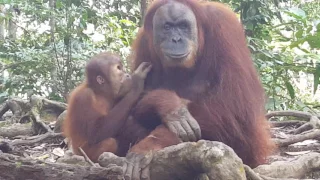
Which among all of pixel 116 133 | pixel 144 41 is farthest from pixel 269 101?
pixel 116 133

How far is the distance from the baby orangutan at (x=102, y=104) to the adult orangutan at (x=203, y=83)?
0.32ft

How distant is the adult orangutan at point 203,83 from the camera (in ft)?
8.80

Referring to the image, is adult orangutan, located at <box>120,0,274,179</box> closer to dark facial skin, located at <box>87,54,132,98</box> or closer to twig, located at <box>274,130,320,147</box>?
dark facial skin, located at <box>87,54,132,98</box>

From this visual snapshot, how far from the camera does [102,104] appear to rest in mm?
2934

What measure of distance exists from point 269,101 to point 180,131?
2.45 meters

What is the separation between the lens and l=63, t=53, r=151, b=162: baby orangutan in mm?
2771

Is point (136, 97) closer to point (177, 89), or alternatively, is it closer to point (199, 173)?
point (177, 89)

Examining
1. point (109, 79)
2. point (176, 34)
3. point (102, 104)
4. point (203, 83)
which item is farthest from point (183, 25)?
point (102, 104)

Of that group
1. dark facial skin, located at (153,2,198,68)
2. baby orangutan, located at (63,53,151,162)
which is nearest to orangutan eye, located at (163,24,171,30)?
dark facial skin, located at (153,2,198,68)

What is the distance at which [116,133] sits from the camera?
2.80 metres

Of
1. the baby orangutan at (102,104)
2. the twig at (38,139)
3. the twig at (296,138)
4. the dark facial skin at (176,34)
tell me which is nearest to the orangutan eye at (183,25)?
the dark facial skin at (176,34)

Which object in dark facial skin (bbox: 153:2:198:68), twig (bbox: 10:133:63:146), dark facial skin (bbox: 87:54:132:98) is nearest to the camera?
dark facial skin (bbox: 153:2:198:68)

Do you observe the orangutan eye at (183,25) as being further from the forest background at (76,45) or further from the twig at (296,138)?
the forest background at (76,45)

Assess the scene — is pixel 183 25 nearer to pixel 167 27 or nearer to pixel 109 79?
pixel 167 27
